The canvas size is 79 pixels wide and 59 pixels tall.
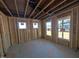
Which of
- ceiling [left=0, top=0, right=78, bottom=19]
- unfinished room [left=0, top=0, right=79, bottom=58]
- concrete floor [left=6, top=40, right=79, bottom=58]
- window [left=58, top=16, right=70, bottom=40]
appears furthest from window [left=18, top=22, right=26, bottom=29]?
window [left=58, top=16, right=70, bottom=40]

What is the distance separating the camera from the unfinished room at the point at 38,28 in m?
2.78

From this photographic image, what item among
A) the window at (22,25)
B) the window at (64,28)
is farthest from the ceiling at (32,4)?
the window at (22,25)

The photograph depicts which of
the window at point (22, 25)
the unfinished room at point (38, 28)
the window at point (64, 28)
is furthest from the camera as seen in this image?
the window at point (22, 25)

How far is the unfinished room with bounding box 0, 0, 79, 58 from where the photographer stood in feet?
9.12

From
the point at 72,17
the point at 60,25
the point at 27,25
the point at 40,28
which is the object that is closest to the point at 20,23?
the point at 27,25

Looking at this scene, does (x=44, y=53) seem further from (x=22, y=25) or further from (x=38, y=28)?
(x=38, y=28)

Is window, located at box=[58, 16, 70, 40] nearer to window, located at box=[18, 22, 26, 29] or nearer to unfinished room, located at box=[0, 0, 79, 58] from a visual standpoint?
unfinished room, located at box=[0, 0, 79, 58]

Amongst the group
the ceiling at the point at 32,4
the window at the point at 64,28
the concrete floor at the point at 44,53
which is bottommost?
the concrete floor at the point at 44,53

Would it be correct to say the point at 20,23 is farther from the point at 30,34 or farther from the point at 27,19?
the point at 30,34

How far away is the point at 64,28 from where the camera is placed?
395 centimetres

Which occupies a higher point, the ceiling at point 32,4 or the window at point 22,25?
the ceiling at point 32,4

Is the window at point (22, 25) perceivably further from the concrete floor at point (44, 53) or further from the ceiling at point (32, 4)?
the concrete floor at point (44, 53)

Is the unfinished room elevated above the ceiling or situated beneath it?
situated beneath

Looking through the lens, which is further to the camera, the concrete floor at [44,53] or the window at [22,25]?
the window at [22,25]
